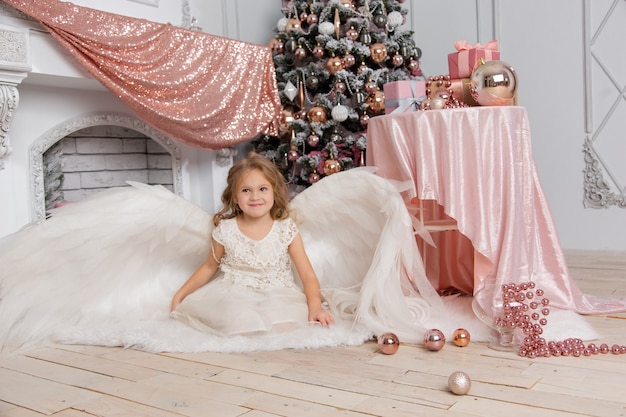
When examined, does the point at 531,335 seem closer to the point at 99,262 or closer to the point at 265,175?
the point at 265,175

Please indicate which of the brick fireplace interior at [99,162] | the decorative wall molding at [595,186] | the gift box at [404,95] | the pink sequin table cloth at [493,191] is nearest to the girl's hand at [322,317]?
the pink sequin table cloth at [493,191]

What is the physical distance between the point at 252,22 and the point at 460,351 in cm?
335

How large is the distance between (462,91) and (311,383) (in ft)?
4.77

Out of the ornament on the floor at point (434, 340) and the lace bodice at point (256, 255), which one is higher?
the lace bodice at point (256, 255)

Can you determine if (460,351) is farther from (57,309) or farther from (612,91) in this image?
(612,91)

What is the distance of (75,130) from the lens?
10.8ft

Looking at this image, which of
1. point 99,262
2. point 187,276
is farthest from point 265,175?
point 99,262

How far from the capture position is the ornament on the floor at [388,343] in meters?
1.83

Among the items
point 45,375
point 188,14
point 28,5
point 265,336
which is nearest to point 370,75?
point 188,14

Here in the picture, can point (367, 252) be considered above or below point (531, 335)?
above

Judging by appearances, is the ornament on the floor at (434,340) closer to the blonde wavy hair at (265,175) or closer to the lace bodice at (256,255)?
the lace bodice at (256,255)

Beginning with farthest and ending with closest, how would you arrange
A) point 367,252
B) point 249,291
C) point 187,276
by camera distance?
point 187,276
point 367,252
point 249,291

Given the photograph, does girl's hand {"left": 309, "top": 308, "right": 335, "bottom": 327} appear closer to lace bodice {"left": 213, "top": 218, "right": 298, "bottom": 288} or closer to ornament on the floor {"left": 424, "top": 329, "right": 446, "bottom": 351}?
lace bodice {"left": 213, "top": 218, "right": 298, "bottom": 288}

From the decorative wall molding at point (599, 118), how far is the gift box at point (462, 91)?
1.51m
